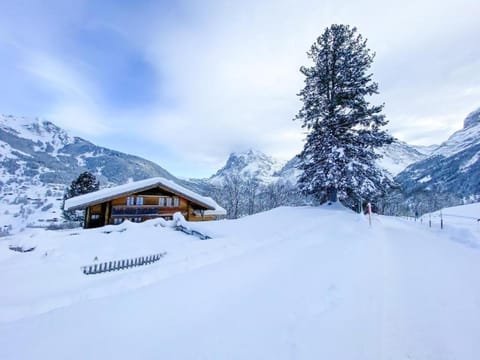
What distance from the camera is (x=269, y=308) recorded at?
3398 mm

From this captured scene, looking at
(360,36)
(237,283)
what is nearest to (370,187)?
(360,36)

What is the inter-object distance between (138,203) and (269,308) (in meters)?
17.2

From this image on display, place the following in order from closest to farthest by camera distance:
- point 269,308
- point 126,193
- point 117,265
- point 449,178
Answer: point 269,308
point 117,265
point 126,193
point 449,178

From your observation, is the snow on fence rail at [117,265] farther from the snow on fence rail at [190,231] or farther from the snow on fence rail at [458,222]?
the snow on fence rail at [458,222]

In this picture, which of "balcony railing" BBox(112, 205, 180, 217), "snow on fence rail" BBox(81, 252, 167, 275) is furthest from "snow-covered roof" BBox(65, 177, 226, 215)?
"snow on fence rail" BBox(81, 252, 167, 275)

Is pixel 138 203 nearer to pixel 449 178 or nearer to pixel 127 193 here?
pixel 127 193

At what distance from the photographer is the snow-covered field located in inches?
101

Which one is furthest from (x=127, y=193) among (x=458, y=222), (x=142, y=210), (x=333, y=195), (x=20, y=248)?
(x=458, y=222)

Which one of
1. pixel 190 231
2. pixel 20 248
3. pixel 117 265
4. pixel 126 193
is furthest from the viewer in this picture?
pixel 126 193

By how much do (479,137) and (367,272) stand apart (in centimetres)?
22976

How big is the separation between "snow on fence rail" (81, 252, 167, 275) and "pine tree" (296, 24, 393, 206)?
10129mm

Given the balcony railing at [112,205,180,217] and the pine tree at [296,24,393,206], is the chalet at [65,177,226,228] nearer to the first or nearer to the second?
the balcony railing at [112,205,180,217]

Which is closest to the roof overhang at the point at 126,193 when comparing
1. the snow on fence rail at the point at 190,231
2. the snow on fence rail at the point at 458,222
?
the snow on fence rail at the point at 190,231

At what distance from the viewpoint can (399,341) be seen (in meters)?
2.54
